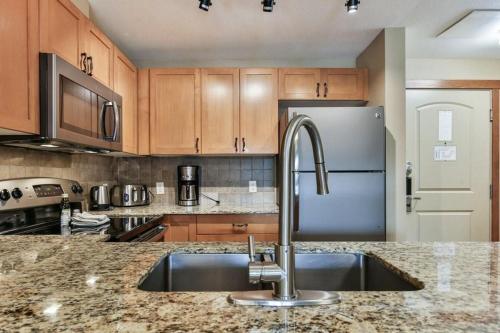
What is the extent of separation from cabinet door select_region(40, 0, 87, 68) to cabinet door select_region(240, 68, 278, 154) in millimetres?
1396

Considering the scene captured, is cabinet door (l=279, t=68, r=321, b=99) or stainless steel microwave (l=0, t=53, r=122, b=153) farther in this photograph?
cabinet door (l=279, t=68, r=321, b=99)

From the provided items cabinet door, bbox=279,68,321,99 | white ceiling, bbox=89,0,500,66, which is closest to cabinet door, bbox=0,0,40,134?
white ceiling, bbox=89,0,500,66

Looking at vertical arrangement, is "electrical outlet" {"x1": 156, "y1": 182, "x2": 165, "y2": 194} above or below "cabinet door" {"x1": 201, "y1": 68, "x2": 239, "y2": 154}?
below

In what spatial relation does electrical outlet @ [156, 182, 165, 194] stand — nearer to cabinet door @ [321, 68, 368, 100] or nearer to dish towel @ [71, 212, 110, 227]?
dish towel @ [71, 212, 110, 227]

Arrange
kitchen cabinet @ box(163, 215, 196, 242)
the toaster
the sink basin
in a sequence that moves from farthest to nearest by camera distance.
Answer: the toaster < kitchen cabinet @ box(163, 215, 196, 242) < the sink basin

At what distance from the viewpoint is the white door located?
3.20 m

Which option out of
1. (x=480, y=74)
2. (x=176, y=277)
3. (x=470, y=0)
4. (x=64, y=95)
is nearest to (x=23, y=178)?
(x=64, y=95)

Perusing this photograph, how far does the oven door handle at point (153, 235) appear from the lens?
2043 mm

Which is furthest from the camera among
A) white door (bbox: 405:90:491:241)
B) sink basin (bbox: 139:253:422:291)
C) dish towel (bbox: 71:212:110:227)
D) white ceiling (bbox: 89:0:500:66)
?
white door (bbox: 405:90:491:241)

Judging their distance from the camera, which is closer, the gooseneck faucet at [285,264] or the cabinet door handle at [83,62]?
the gooseneck faucet at [285,264]

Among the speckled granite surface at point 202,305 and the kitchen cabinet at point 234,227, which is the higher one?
the speckled granite surface at point 202,305

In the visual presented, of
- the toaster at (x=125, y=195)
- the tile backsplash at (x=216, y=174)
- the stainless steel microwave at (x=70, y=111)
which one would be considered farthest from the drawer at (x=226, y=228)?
the stainless steel microwave at (x=70, y=111)

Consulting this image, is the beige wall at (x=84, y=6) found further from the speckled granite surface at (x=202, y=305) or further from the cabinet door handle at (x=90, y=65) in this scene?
the speckled granite surface at (x=202, y=305)

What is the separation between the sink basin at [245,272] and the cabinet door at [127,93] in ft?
5.72
